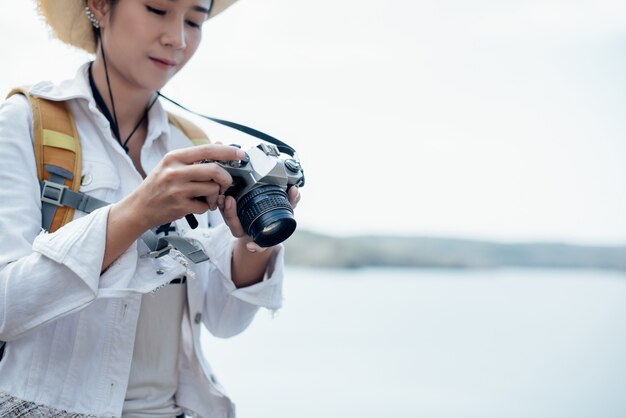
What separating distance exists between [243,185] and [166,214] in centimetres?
12

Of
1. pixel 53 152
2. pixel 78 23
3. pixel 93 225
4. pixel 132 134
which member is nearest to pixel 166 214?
pixel 93 225

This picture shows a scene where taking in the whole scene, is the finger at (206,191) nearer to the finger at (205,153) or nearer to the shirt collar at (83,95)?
the finger at (205,153)

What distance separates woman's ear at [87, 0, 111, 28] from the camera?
979 mm

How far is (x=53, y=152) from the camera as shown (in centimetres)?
84

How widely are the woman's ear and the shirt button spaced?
0.25m

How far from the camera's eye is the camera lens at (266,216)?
81 cm

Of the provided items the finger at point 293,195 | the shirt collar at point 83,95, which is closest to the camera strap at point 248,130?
the shirt collar at point 83,95

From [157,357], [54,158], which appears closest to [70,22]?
[54,158]

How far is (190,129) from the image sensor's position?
1.11 metres

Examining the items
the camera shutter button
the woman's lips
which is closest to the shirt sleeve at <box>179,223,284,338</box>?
the camera shutter button

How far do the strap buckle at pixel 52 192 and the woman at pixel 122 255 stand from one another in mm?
13

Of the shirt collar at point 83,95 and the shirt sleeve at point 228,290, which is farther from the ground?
the shirt collar at point 83,95

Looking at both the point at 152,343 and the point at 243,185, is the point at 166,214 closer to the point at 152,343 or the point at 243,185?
the point at 243,185

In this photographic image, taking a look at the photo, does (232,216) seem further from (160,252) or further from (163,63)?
(163,63)
